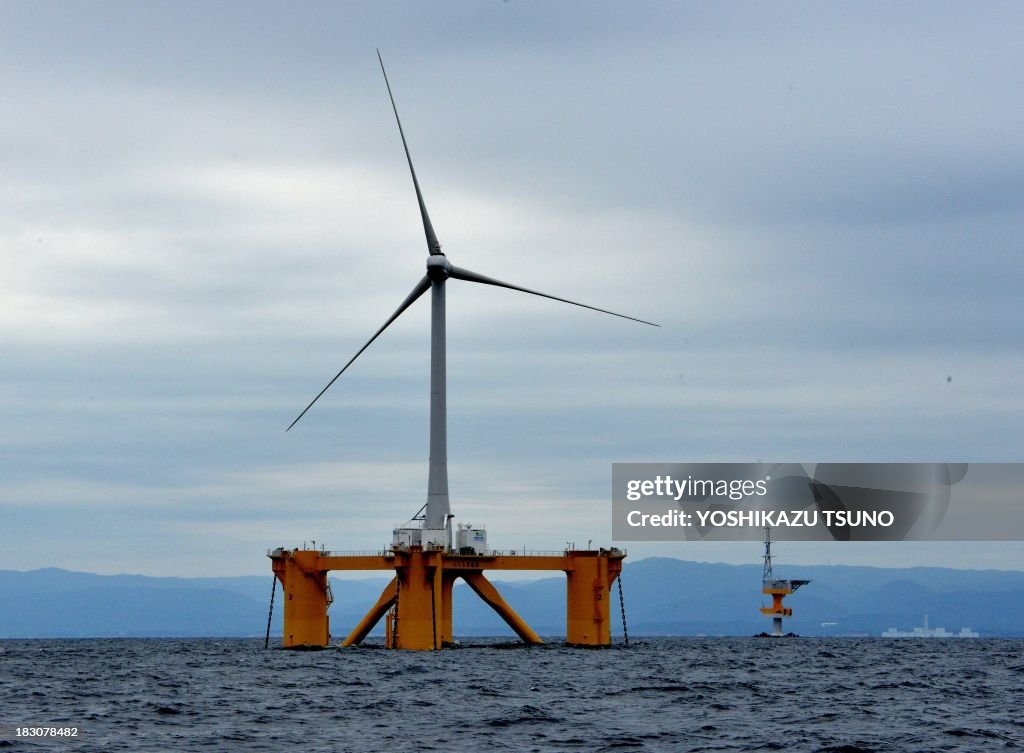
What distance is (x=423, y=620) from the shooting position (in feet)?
311

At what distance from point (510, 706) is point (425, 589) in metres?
39.5

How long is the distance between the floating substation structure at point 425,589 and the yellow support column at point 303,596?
68 mm

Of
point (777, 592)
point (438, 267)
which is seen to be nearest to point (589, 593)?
point (438, 267)

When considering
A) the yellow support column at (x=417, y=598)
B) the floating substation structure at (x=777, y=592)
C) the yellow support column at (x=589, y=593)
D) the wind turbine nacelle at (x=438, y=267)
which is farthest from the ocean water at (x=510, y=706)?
the floating substation structure at (x=777, y=592)

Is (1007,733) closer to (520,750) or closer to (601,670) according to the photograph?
(520,750)

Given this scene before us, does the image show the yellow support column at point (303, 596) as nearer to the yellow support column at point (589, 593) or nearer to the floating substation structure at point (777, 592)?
the yellow support column at point (589, 593)

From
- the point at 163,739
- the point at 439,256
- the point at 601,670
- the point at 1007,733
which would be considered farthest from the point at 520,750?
the point at 439,256

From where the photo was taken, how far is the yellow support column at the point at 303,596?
101 m

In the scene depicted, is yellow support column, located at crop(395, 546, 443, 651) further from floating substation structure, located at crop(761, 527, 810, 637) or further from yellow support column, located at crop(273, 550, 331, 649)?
floating substation structure, located at crop(761, 527, 810, 637)

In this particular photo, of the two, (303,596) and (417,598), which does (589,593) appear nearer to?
(417,598)

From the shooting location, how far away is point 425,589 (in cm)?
9475

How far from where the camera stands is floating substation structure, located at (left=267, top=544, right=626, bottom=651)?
94688 millimetres

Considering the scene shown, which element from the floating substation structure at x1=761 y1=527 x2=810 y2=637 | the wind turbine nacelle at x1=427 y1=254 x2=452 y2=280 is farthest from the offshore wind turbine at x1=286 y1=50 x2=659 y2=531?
the floating substation structure at x1=761 y1=527 x2=810 y2=637

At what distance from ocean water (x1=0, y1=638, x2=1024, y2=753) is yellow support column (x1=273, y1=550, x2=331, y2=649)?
39.5 feet
